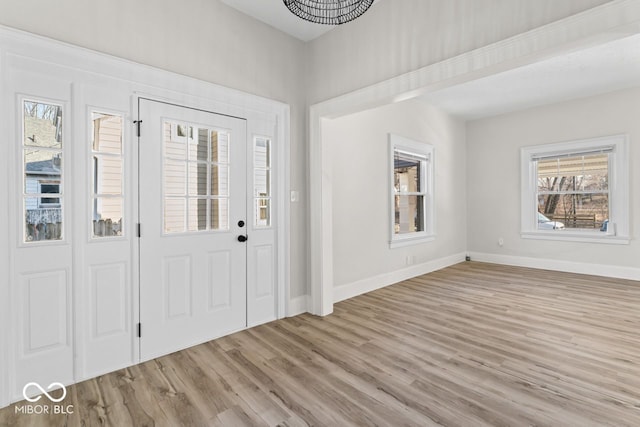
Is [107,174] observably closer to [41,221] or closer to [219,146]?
[41,221]

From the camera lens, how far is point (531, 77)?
15.2ft

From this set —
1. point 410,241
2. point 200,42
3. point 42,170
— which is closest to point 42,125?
point 42,170

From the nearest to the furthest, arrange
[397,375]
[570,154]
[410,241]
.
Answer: [397,375], [410,241], [570,154]

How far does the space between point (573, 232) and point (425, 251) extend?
8.45 ft

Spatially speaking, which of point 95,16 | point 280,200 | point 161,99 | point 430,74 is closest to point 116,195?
point 161,99

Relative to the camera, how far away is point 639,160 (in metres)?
5.06

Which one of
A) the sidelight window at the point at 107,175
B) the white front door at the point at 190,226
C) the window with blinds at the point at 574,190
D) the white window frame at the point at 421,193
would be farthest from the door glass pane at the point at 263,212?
the window with blinds at the point at 574,190

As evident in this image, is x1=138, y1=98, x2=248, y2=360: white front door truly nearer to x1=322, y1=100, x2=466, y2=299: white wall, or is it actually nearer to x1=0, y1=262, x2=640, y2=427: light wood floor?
x1=0, y1=262, x2=640, y2=427: light wood floor

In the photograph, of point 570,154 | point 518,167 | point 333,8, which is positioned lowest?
point 518,167

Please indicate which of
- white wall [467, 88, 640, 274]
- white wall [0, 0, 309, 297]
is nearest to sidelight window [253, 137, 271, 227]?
white wall [0, 0, 309, 297]

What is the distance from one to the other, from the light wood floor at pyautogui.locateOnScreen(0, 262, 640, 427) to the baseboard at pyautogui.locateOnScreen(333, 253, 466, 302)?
0.44 metres

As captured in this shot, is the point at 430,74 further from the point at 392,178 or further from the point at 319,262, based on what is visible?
the point at 392,178

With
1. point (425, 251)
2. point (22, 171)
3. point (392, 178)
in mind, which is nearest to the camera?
point (22, 171)

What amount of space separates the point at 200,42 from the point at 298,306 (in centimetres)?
278
